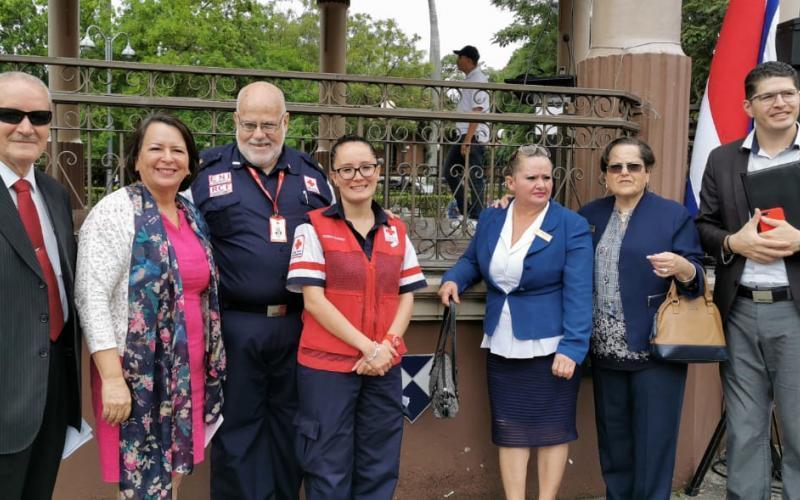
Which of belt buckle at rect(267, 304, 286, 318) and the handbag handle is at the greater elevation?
belt buckle at rect(267, 304, 286, 318)

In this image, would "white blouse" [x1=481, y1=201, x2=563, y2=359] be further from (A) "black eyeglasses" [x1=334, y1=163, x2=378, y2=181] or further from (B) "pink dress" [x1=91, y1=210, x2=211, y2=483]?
(B) "pink dress" [x1=91, y1=210, x2=211, y2=483]

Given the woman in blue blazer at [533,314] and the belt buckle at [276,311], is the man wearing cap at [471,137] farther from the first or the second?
the belt buckle at [276,311]

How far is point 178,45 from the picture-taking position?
2617 centimetres

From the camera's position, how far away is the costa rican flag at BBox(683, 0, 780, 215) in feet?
15.1

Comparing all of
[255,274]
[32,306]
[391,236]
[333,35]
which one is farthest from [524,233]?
[333,35]

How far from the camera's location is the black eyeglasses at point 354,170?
10.1 ft

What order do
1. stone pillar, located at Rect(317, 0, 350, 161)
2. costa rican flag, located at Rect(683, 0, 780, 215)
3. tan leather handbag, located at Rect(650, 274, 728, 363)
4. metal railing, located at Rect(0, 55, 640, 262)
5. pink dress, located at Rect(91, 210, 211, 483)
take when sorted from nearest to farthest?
pink dress, located at Rect(91, 210, 211, 483) < tan leather handbag, located at Rect(650, 274, 728, 363) < metal railing, located at Rect(0, 55, 640, 262) < costa rican flag, located at Rect(683, 0, 780, 215) < stone pillar, located at Rect(317, 0, 350, 161)

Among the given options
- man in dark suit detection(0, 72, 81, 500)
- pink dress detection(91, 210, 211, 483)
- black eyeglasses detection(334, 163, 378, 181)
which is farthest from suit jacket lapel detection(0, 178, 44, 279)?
black eyeglasses detection(334, 163, 378, 181)

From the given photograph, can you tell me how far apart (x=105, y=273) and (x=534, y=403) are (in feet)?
6.71

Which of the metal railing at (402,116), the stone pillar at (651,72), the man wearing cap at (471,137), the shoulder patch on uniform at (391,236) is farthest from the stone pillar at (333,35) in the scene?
the shoulder patch on uniform at (391,236)

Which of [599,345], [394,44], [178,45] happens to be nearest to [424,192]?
[599,345]

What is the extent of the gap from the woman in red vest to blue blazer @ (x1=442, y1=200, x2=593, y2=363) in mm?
609

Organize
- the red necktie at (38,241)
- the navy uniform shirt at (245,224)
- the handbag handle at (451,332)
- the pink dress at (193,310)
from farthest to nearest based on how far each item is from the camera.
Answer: the handbag handle at (451,332) < the navy uniform shirt at (245,224) < the pink dress at (193,310) < the red necktie at (38,241)

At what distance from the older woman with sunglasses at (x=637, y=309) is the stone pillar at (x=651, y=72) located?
3.32 feet
